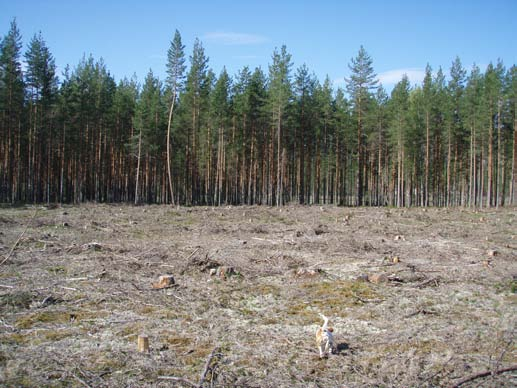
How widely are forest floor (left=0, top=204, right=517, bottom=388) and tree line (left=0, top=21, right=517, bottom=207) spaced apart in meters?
25.2

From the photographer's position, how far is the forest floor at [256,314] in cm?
459

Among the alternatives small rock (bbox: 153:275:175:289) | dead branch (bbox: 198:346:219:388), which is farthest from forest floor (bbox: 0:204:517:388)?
small rock (bbox: 153:275:175:289)

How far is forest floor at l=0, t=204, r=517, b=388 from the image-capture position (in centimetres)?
459

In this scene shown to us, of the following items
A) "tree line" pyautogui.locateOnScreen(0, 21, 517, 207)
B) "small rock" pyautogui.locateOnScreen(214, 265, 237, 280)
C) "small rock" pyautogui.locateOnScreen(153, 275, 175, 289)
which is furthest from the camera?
"tree line" pyautogui.locateOnScreen(0, 21, 517, 207)

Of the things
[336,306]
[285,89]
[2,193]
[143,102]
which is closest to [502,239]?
[336,306]

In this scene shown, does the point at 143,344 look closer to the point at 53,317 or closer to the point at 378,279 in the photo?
the point at 53,317

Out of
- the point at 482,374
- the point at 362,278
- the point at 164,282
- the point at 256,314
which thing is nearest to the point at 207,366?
the point at 256,314

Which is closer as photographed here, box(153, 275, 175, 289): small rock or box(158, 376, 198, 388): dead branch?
box(158, 376, 198, 388): dead branch

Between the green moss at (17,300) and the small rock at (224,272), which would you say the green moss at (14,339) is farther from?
the small rock at (224,272)

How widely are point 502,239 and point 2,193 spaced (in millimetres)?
39467

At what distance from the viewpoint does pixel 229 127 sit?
141 feet

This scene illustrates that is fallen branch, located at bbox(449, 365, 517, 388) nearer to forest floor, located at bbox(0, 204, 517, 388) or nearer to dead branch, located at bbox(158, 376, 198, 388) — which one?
forest floor, located at bbox(0, 204, 517, 388)

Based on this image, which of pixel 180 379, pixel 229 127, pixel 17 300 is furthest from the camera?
pixel 229 127

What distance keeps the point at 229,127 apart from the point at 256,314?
37.5 meters
